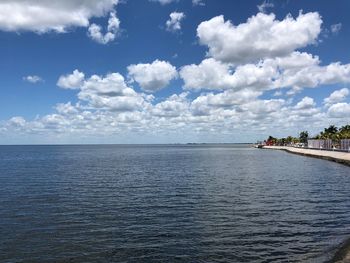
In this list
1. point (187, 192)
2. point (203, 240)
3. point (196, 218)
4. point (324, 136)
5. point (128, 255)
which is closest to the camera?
point (128, 255)

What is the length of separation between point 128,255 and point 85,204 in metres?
15.5

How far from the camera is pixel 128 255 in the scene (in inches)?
760

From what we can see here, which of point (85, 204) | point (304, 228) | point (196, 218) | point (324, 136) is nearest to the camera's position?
point (304, 228)

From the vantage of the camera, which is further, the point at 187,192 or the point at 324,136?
the point at 324,136

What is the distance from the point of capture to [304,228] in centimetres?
2430

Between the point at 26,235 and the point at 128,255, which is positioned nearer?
the point at 128,255

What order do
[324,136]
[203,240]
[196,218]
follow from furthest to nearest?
[324,136]
[196,218]
[203,240]

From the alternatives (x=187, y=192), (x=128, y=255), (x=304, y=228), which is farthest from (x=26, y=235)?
(x=187, y=192)

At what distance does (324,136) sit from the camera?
186000mm

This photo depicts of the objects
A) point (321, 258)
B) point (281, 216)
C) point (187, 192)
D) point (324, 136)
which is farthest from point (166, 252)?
point (324, 136)

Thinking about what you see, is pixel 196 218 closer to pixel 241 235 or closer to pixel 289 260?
pixel 241 235

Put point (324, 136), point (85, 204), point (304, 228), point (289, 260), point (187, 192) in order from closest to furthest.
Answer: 1. point (289, 260)
2. point (304, 228)
3. point (85, 204)
4. point (187, 192)
5. point (324, 136)

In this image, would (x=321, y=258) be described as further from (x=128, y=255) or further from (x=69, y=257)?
(x=69, y=257)

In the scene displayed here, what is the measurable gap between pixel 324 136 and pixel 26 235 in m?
180
